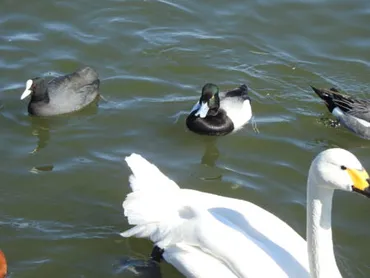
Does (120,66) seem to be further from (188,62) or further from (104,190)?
(104,190)

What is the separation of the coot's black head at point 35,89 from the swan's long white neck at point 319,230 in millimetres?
5146

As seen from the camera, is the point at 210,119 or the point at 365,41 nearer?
the point at 210,119

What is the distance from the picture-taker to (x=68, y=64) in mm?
11992

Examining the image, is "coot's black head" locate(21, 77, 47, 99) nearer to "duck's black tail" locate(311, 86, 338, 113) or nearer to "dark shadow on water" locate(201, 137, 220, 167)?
"dark shadow on water" locate(201, 137, 220, 167)

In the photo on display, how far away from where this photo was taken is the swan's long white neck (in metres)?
6.62

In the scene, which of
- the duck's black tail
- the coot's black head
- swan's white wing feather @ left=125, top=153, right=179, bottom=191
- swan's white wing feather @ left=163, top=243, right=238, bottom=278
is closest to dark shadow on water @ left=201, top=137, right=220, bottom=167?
the duck's black tail

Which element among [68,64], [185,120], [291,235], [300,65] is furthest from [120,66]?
[291,235]

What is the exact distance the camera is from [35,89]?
11.0 m

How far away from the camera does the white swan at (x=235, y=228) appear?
648 centimetres

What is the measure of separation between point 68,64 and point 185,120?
7.14 feet

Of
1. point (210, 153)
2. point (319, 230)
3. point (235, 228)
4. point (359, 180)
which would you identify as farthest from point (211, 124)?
point (359, 180)

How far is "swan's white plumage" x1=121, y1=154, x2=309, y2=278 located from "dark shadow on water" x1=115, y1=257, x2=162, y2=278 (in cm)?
38

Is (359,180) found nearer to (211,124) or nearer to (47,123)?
(211,124)

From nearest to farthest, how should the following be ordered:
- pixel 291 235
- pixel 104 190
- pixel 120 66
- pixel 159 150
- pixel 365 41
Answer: pixel 291 235, pixel 104 190, pixel 159 150, pixel 120 66, pixel 365 41
